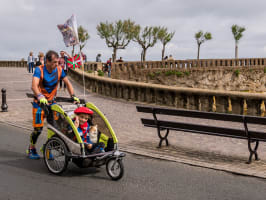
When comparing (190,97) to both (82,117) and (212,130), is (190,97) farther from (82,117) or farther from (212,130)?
(82,117)

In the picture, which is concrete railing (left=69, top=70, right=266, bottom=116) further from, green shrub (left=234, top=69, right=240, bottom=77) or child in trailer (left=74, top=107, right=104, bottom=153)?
green shrub (left=234, top=69, right=240, bottom=77)

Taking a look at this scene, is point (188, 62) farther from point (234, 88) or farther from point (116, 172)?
point (116, 172)

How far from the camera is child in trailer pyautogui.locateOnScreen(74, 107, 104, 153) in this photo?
6.04 m

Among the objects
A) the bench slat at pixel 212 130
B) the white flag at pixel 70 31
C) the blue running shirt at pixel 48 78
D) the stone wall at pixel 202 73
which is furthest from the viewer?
the stone wall at pixel 202 73

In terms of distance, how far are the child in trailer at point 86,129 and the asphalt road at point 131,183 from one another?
0.46 metres

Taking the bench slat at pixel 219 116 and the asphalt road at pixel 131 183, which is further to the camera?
the bench slat at pixel 219 116

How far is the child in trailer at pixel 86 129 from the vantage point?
604 centimetres

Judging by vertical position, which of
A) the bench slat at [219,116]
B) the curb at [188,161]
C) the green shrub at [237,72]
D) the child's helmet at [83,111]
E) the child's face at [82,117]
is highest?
the green shrub at [237,72]

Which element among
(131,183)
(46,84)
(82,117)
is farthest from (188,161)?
(46,84)

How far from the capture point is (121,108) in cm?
1543

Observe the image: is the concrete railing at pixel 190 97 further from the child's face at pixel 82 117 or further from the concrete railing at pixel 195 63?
the concrete railing at pixel 195 63

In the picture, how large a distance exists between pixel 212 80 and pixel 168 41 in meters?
26.8

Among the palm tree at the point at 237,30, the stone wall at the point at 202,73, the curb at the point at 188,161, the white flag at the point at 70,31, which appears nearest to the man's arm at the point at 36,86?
the curb at the point at 188,161

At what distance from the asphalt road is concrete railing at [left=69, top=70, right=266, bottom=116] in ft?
20.0
